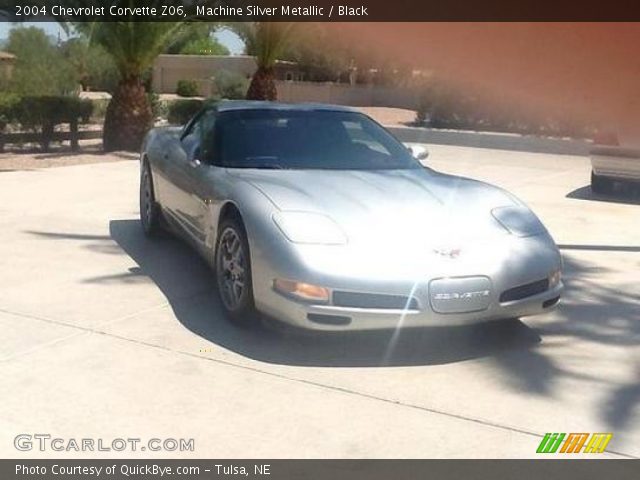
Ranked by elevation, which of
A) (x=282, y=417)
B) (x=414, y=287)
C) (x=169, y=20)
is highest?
(x=169, y=20)

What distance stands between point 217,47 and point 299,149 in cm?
4923

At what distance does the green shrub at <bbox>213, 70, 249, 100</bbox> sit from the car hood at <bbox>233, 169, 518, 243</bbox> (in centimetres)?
2686

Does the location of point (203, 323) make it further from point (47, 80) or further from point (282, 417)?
point (47, 80)

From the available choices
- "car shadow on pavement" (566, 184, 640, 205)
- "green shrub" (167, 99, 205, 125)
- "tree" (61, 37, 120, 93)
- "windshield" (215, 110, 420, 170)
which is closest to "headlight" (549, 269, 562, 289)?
"windshield" (215, 110, 420, 170)

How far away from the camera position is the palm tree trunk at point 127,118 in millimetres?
16000

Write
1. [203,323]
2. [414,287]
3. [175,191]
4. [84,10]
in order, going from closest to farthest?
[414,287], [203,323], [175,191], [84,10]

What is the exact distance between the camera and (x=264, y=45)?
19547 mm

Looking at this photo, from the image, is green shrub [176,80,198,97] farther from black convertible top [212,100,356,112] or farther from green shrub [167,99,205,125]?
black convertible top [212,100,356,112]

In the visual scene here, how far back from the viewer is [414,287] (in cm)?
468

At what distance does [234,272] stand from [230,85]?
97.4 feet

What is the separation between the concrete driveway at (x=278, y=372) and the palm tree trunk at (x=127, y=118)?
903cm

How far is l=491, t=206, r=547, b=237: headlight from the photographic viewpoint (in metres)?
5.23

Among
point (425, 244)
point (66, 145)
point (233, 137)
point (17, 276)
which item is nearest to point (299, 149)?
point (233, 137)

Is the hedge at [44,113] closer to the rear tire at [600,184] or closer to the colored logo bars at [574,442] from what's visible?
the rear tire at [600,184]
